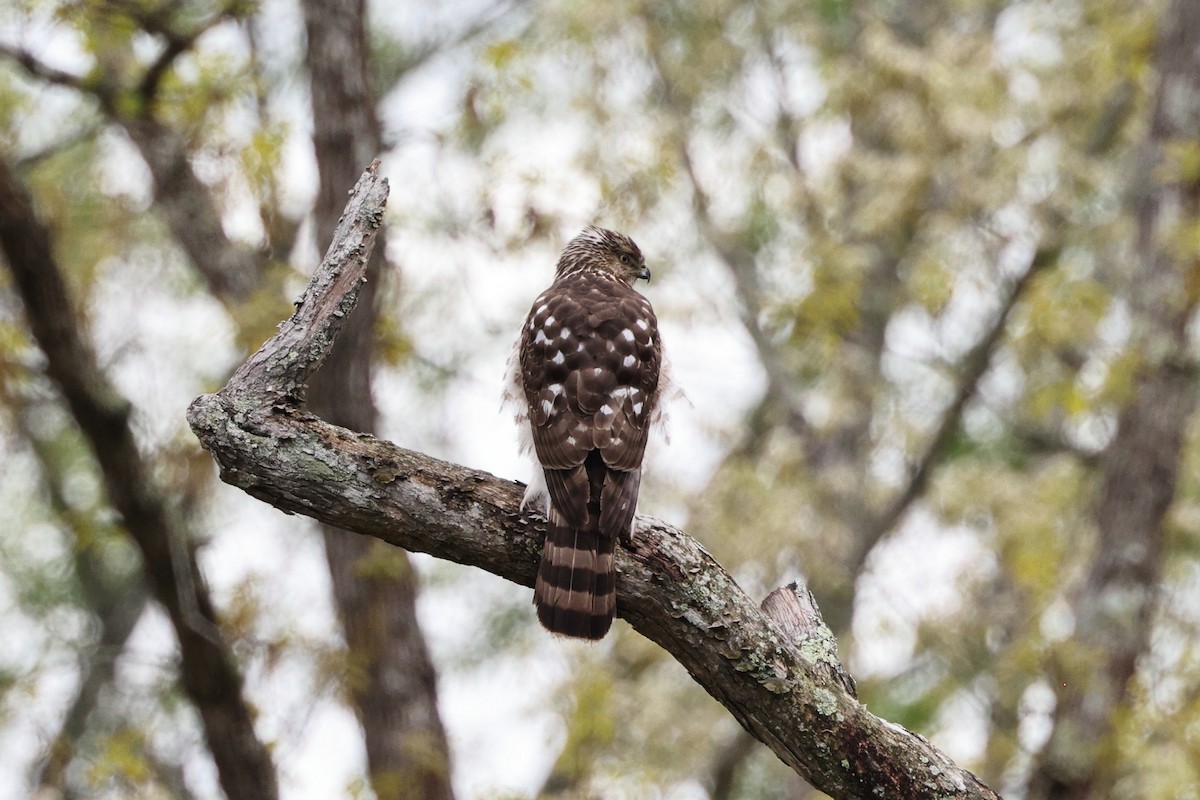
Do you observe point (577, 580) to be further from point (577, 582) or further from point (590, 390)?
point (590, 390)

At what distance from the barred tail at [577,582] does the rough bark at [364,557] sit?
241 cm

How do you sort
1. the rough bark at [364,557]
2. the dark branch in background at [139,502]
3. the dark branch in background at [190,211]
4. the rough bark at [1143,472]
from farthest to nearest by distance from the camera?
the rough bark at [1143,472] < the dark branch in background at [190,211] < the rough bark at [364,557] < the dark branch in background at [139,502]

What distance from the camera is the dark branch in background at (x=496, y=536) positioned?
134 inches

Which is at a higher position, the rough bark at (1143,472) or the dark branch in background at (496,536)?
the rough bark at (1143,472)

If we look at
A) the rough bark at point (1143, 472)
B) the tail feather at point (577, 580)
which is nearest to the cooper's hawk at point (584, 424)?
the tail feather at point (577, 580)

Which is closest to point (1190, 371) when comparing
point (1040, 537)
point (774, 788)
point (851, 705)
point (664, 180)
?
point (1040, 537)

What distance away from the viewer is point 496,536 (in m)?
3.61

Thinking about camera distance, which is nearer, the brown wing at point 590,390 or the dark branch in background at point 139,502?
the brown wing at point 590,390

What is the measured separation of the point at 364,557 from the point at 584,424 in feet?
8.29

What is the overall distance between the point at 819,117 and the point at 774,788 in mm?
5987

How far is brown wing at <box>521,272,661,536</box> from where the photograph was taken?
406 centimetres

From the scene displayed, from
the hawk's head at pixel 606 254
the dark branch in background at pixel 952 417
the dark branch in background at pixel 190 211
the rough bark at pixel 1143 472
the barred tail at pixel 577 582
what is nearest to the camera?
the barred tail at pixel 577 582

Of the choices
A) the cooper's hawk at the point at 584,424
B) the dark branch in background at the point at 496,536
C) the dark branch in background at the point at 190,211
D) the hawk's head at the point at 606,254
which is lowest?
the dark branch in background at the point at 496,536

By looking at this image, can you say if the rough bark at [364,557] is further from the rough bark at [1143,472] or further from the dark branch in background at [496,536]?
the rough bark at [1143,472]
